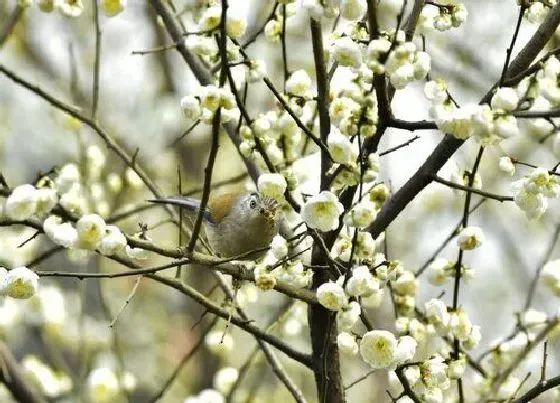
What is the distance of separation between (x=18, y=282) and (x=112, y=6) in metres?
0.54

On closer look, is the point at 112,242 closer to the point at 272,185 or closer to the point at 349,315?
the point at 272,185

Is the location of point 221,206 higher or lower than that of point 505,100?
higher

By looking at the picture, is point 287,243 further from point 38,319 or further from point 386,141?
point 386,141

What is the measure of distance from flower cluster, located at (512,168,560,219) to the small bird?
28.6 inches

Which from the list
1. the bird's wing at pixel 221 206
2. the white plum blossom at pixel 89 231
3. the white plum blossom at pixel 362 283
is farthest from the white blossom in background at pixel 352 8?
the bird's wing at pixel 221 206

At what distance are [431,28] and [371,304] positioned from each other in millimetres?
574

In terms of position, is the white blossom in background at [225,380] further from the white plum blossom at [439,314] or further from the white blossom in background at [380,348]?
the white blossom in background at [380,348]

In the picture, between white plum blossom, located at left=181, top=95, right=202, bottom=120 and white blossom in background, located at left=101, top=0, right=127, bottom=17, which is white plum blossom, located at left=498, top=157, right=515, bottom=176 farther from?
white blossom in background, located at left=101, top=0, right=127, bottom=17

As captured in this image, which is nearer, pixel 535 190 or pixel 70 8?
pixel 535 190

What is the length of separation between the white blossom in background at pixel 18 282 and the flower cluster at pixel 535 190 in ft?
2.45

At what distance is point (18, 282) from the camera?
128 centimetres

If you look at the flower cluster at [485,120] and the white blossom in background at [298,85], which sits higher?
the white blossom in background at [298,85]

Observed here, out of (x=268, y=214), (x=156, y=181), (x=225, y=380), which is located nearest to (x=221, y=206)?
(x=268, y=214)

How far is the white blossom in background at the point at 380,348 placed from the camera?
1.34 meters
